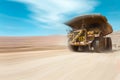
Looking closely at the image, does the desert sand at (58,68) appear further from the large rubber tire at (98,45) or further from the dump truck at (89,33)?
the dump truck at (89,33)

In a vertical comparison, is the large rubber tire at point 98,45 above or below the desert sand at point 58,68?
above

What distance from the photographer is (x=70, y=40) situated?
15242mm

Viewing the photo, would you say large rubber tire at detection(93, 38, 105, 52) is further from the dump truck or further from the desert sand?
the desert sand

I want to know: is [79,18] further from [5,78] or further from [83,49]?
[5,78]

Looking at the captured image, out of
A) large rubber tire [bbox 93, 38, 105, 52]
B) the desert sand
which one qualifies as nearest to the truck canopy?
large rubber tire [bbox 93, 38, 105, 52]

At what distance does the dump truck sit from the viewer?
1347cm

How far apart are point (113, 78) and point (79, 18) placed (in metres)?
11.1

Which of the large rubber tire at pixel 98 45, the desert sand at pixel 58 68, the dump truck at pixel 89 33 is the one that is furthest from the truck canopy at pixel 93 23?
the desert sand at pixel 58 68

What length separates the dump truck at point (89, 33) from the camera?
13469 mm

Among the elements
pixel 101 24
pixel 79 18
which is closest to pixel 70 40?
pixel 79 18

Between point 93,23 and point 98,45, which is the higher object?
point 93,23

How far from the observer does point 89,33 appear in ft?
45.6

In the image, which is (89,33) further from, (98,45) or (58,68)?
(58,68)

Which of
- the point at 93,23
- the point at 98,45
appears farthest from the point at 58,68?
the point at 93,23
